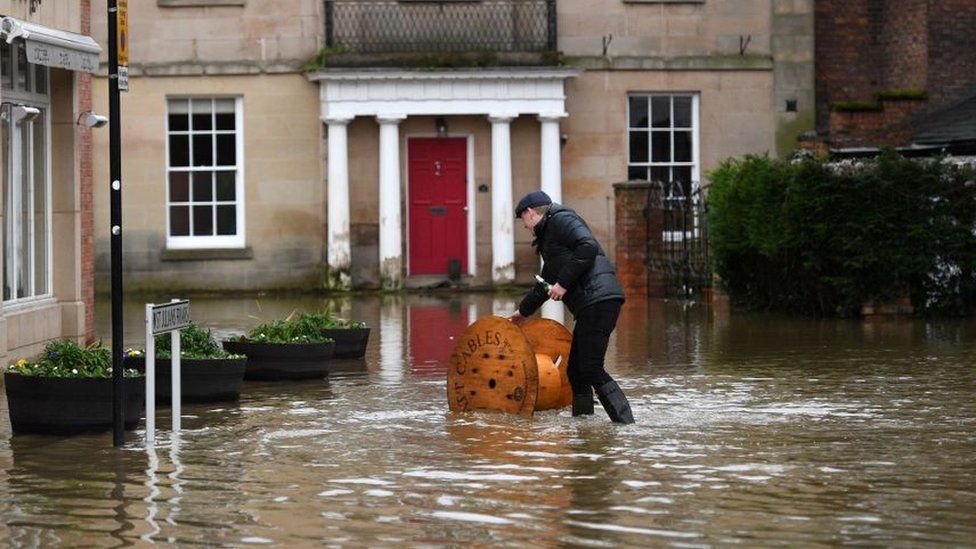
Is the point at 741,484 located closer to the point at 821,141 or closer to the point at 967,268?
the point at 967,268

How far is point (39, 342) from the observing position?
17.7 meters

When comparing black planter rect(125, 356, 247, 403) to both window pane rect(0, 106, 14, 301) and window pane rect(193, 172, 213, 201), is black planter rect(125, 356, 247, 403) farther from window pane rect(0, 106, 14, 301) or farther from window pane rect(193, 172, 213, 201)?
window pane rect(193, 172, 213, 201)

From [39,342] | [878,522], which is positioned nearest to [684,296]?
[39,342]

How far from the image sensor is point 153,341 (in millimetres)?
11727

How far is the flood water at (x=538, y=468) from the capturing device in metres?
8.93

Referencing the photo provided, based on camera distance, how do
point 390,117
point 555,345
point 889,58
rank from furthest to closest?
point 889,58, point 390,117, point 555,345

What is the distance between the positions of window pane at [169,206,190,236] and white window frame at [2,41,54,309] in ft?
43.6

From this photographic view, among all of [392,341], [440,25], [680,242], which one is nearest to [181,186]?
[440,25]

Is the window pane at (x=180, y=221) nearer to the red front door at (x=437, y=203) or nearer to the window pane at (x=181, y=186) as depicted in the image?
the window pane at (x=181, y=186)

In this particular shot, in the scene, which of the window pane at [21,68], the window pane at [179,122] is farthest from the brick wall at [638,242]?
the window pane at [21,68]

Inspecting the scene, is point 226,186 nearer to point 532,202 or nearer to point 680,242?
point 680,242

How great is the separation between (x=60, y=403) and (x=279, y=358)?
159 inches

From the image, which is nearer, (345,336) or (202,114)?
(345,336)

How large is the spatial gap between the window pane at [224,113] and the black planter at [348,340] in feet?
46.8
